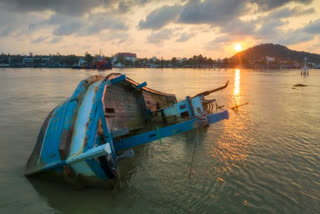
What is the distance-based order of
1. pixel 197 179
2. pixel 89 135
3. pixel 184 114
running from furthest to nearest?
pixel 184 114
pixel 197 179
pixel 89 135

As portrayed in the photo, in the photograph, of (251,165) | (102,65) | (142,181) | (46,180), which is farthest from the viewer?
(102,65)

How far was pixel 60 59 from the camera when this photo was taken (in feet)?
540

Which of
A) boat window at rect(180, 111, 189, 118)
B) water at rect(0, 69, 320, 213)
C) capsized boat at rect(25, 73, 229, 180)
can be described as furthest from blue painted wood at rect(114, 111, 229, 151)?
boat window at rect(180, 111, 189, 118)

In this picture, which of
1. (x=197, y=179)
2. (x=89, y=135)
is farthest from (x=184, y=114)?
(x=89, y=135)

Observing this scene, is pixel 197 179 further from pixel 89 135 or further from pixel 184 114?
pixel 184 114

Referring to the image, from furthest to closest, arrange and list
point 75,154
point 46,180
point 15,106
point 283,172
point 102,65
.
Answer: point 102,65 → point 15,106 → point 283,172 → point 46,180 → point 75,154

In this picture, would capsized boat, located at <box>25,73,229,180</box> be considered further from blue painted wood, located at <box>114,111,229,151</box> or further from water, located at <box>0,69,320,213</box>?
water, located at <box>0,69,320,213</box>

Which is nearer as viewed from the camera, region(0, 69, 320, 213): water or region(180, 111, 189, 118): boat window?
region(0, 69, 320, 213): water

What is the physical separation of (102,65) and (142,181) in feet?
357

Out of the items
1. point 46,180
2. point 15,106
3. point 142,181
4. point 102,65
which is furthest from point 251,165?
point 102,65

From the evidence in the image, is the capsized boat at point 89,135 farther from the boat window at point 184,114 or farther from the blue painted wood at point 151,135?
the boat window at point 184,114

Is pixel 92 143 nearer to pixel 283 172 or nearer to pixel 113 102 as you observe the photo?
pixel 113 102

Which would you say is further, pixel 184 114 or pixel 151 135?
pixel 184 114

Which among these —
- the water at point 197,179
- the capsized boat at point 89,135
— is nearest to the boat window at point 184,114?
the capsized boat at point 89,135
